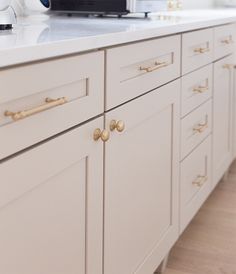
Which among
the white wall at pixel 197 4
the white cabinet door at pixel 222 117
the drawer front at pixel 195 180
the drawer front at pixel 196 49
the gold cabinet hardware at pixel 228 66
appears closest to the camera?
the drawer front at pixel 196 49

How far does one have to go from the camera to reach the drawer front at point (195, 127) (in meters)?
1.82

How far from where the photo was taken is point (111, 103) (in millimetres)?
1170

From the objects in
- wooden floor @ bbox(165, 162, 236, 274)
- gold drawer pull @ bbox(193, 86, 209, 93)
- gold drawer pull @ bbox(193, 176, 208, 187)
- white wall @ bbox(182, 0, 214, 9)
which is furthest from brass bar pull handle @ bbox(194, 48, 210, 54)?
white wall @ bbox(182, 0, 214, 9)

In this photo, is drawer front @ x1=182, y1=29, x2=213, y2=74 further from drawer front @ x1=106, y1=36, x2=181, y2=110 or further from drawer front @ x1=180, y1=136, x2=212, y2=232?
drawer front @ x1=180, y1=136, x2=212, y2=232

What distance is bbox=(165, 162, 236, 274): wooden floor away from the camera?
1.87 meters

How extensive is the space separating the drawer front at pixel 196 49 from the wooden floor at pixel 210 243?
695 millimetres

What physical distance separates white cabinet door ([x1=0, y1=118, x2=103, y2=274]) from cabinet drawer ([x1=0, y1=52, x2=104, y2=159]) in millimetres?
28

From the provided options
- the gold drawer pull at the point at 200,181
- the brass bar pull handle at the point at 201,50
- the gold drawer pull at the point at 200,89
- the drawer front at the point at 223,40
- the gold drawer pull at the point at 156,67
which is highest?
the drawer front at the point at 223,40

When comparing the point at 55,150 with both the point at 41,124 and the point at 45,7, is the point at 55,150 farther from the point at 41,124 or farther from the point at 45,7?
the point at 45,7

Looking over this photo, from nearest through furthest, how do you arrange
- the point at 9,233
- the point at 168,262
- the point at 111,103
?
the point at 9,233 < the point at 111,103 < the point at 168,262

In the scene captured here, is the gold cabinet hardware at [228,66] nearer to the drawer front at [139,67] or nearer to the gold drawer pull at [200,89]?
the gold drawer pull at [200,89]

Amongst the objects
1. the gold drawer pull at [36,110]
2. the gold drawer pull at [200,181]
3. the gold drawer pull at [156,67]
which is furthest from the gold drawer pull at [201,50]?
the gold drawer pull at [36,110]

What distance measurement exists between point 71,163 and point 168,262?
1.02 metres

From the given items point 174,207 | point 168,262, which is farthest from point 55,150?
point 168,262
